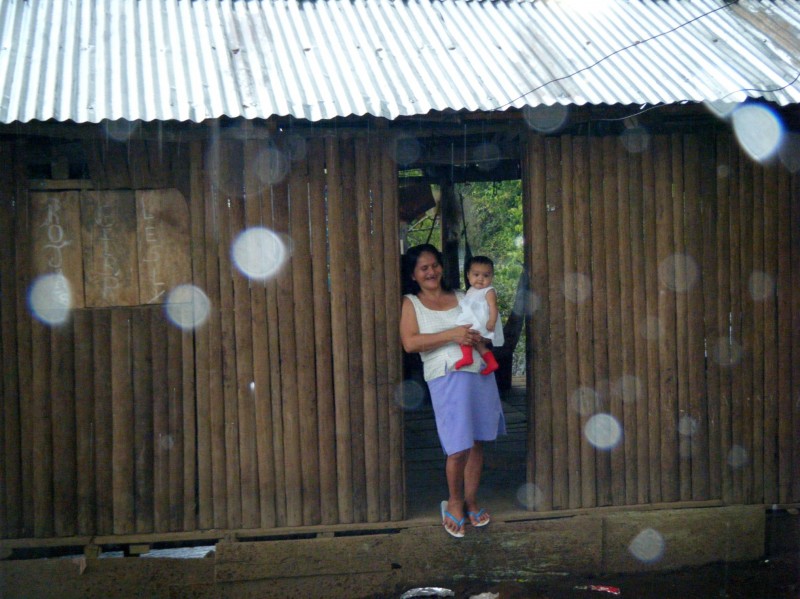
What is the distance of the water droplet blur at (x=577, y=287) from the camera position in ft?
18.3

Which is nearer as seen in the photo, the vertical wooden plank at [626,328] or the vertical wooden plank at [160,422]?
the vertical wooden plank at [160,422]

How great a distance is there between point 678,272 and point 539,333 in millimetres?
1090

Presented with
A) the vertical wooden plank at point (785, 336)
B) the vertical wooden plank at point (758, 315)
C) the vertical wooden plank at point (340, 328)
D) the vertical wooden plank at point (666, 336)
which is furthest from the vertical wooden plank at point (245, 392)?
the vertical wooden plank at point (785, 336)

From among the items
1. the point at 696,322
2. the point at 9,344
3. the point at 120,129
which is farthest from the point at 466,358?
the point at 9,344

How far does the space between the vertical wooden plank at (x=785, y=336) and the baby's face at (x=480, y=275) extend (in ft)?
7.06

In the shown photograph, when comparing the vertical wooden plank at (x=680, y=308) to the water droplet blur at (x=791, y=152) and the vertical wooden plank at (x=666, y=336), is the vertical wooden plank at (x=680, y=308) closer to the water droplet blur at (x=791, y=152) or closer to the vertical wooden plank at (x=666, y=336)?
the vertical wooden plank at (x=666, y=336)

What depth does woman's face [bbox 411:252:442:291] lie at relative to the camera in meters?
5.46

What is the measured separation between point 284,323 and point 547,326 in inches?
70.0

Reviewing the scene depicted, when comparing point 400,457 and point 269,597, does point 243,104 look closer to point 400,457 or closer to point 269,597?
point 400,457

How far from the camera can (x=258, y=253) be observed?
207 inches

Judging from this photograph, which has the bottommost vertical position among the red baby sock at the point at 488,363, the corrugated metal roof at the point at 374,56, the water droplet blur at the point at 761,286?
the red baby sock at the point at 488,363

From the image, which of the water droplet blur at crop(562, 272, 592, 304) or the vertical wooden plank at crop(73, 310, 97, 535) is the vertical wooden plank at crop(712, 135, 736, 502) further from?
the vertical wooden plank at crop(73, 310, 97, 535)

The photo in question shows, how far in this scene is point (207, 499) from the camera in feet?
17.2

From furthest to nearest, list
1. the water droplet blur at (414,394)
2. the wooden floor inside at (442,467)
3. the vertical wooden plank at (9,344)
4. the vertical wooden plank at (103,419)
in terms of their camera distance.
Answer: the water droplet blur at (414,394) → the wooden floor inside at (442,467) → the vertical wooden plank at (103,419) → the vertical wooden plank at (9,344)
